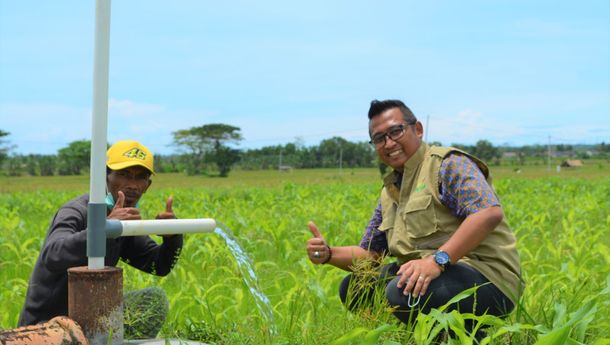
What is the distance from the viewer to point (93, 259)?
1868mm

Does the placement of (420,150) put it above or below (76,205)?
above

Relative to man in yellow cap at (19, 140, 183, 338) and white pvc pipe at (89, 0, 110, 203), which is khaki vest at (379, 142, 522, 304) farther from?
→ white pvc pipe at (89, 0, 110, 203)

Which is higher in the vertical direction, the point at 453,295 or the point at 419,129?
the point at 419,129

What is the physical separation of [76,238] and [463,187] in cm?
144

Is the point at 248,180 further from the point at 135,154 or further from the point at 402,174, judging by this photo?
the point at 135,154

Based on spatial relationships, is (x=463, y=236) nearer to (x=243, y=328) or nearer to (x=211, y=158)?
(x=243, y=328)

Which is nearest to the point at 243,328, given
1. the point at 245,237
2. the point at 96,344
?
the point at 96,344

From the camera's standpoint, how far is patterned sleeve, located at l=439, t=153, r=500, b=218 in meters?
2.52

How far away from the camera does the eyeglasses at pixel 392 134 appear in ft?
8.91

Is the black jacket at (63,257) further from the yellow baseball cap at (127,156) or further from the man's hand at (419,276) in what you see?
the man's hand at (419,276)

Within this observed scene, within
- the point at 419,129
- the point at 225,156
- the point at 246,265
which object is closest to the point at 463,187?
the point at 419,129

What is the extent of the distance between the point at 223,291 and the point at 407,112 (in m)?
1.97

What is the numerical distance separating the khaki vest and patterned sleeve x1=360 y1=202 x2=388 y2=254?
289 millimetres

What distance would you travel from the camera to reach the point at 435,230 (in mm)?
2689
